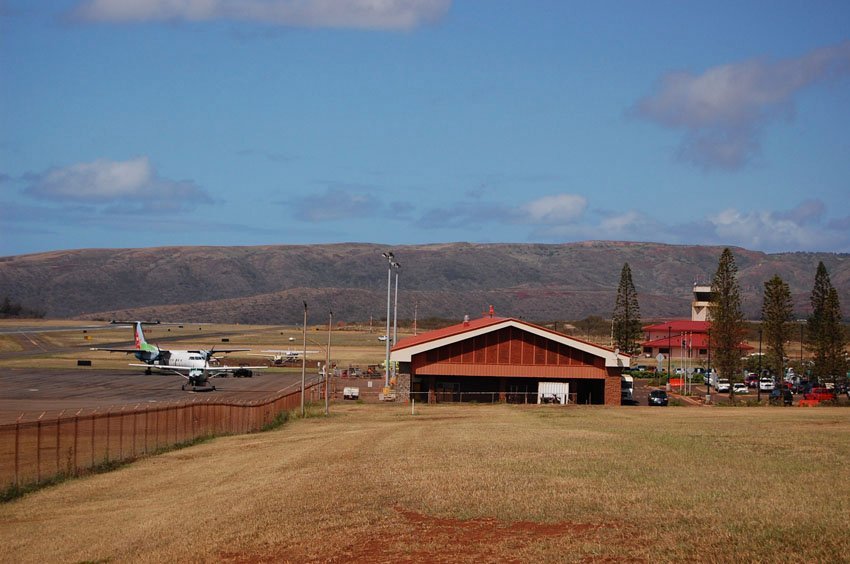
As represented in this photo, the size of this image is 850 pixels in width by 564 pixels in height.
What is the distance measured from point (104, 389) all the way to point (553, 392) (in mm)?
33150

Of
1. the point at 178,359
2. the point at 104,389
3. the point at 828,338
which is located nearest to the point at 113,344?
the point at 178,359

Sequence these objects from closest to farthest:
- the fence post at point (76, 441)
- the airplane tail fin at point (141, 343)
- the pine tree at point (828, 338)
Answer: the fence post at point (76, 441), the pine tree at point (828, 338), the airplane tail fin at point (141, 343)

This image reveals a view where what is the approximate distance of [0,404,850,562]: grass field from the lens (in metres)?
15.9

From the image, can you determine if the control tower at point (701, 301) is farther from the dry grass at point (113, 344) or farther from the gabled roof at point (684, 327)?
the dry grass at point (113, 344)

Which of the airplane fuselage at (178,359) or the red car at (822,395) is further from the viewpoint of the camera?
the airplane fuselage at (178,359)

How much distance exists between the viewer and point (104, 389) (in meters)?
73.9

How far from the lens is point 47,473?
29844mm

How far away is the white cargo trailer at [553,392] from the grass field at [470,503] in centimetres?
3346

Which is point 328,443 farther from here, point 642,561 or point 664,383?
point 664,383

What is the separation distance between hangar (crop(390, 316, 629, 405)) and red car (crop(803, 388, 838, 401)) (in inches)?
797

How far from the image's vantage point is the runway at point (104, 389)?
57.5 m

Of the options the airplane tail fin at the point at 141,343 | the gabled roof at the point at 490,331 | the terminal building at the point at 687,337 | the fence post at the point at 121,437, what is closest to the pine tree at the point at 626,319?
the terminal building at the point at 687,337

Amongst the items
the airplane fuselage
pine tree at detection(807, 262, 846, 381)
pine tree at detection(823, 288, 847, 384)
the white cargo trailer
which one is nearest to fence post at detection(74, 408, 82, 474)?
the white cargo trailer

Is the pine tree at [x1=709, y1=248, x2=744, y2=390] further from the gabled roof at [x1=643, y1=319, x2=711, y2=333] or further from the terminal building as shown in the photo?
the gabled roof at [x1=643, y1=319, x2=711, y2=333]
